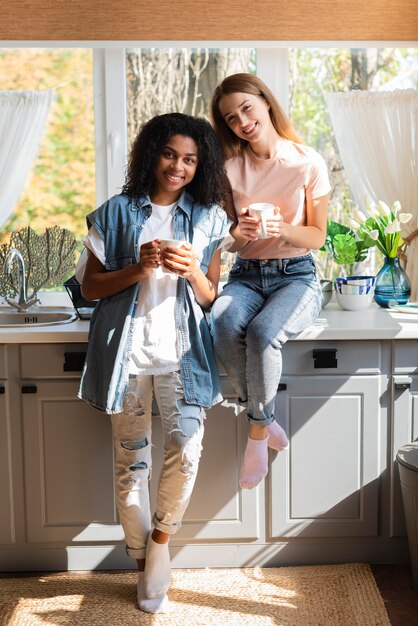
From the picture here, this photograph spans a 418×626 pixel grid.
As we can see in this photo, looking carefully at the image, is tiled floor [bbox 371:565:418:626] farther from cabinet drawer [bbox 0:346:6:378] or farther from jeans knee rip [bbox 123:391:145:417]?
cabinet drawer [bbox 0:346:6:378]

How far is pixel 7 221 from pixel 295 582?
6.11ft

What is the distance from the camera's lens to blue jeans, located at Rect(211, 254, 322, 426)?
2.45 meters

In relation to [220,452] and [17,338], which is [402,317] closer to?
[220,452]

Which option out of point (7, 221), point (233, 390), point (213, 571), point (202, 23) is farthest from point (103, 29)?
point (213, 571)

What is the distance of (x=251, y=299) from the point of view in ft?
8.65

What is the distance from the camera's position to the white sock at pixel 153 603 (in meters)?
2.49

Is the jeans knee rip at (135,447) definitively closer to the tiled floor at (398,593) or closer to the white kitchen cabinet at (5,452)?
the white kitchen cabinet at (5,452)

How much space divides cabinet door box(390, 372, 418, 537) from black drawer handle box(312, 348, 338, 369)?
0.22 metres

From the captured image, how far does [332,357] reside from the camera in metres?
2.70

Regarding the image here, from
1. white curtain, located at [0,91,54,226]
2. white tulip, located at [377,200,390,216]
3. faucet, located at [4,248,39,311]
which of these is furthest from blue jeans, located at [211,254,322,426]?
white curtain, located at [0,91,54,226]

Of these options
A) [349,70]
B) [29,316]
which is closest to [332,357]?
[29,316]

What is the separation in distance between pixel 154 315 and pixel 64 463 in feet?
2.23

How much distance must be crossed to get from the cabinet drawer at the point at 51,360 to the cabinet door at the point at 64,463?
33 mm

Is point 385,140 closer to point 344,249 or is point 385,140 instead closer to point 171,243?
point 344,249
